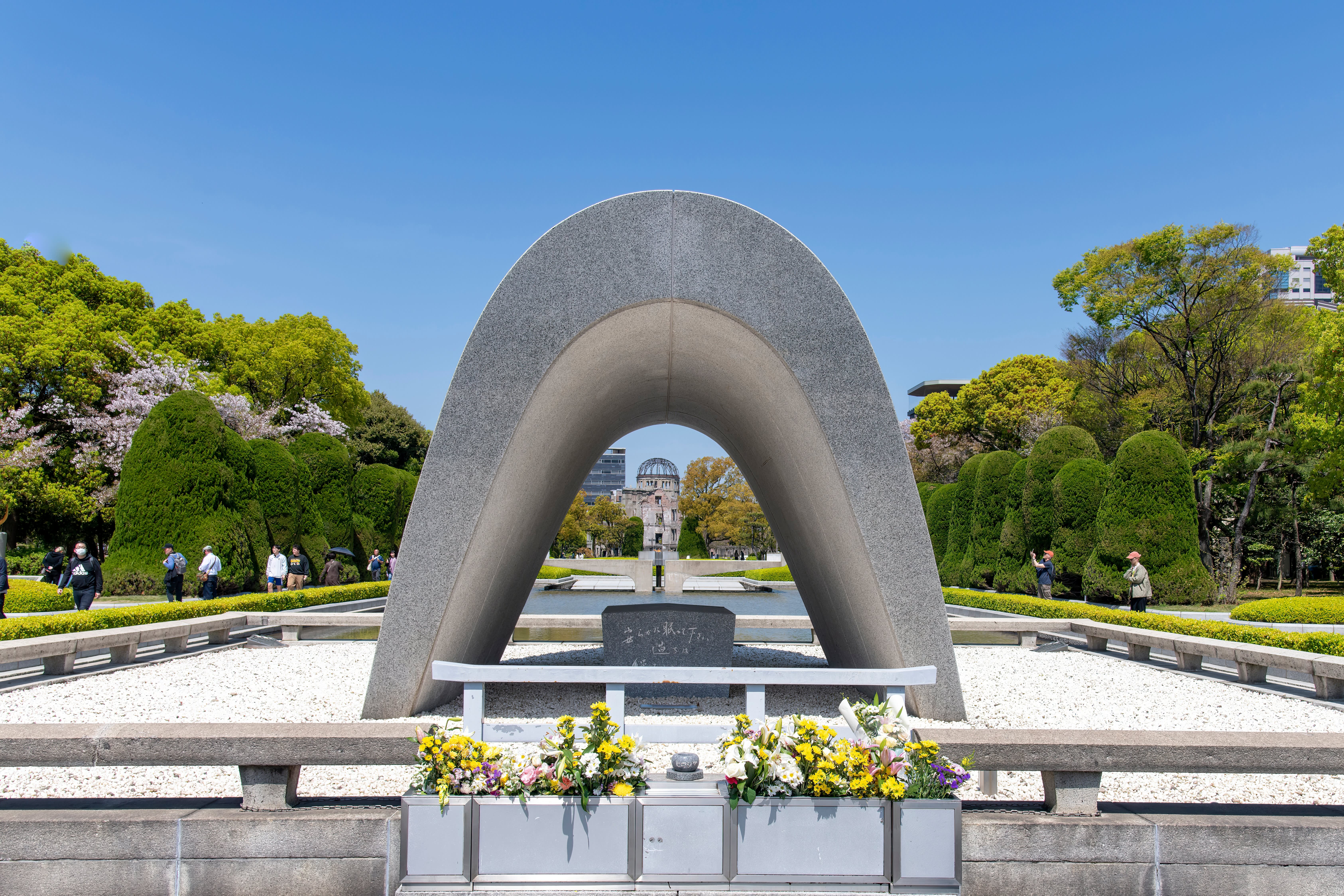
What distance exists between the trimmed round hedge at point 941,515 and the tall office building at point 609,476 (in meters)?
125


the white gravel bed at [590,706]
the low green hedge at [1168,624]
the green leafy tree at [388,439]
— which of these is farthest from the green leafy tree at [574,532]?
the white gravel bed at [590,706]

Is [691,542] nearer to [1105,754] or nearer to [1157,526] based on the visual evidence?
[1157,526]

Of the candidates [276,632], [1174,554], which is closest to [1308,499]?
[1174,554]

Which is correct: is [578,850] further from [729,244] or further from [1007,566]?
[1007,566]

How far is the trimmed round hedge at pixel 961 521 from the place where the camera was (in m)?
24.5

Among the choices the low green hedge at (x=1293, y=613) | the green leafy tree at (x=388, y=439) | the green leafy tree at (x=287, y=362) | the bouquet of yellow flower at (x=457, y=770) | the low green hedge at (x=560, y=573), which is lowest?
the low green hedge at (x=560, y=573)

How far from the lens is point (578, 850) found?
341 centimetres

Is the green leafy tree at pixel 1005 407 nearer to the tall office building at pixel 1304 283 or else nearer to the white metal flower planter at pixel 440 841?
the white metal flower planter at pixel 440 841

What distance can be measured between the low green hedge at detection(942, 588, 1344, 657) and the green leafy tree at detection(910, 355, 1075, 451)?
20.7 meters

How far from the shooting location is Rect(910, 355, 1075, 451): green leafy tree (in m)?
35.1

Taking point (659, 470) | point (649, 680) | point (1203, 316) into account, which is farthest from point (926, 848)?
point (659, 470)

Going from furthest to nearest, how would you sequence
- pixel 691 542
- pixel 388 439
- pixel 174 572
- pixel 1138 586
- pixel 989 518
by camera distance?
1. pixel 691 542
2. pixel 388 439
3. pixel 989 518
4. pixel 174 572
5. pixel 1138 586

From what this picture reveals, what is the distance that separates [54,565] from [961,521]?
23826mm

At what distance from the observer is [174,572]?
1531 centimetres
